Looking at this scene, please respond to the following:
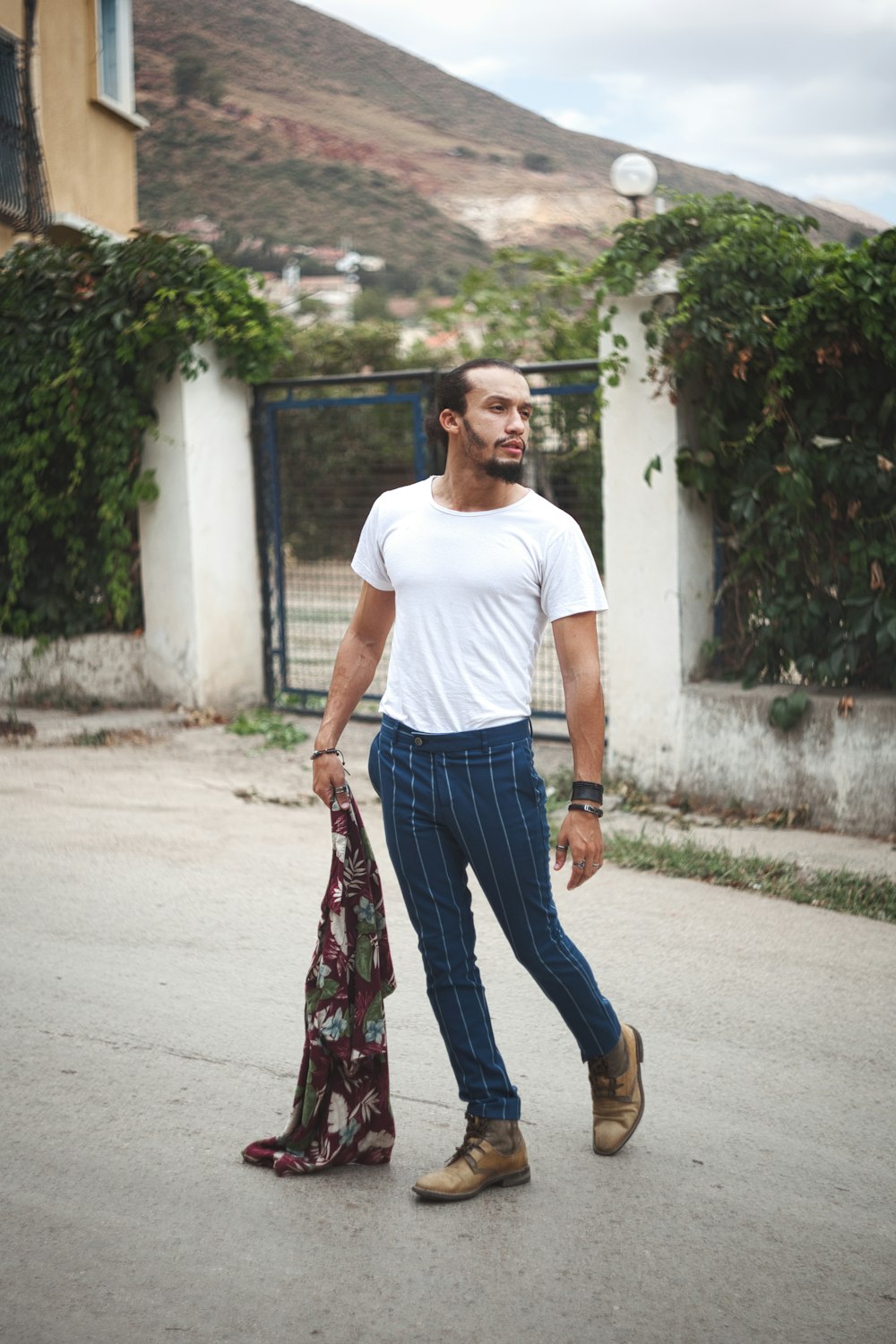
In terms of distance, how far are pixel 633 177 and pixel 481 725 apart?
8087mm

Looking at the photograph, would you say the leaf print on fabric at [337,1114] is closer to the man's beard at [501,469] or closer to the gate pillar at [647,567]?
the man's beard at [501,469]

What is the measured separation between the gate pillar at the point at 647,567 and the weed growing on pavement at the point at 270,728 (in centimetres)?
245

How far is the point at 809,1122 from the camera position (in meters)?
3.64

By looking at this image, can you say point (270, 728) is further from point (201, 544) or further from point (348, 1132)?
point (348, 1132)

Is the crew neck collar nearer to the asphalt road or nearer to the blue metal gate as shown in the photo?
the asphalt road

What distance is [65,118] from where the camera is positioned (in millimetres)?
13914

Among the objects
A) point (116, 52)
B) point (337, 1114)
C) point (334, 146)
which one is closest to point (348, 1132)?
point (337, 1114)

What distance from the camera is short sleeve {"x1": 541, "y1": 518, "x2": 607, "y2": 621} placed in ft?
10.3

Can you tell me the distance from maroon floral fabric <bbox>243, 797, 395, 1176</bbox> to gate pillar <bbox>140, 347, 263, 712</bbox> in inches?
238

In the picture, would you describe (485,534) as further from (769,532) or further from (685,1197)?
(769,532)

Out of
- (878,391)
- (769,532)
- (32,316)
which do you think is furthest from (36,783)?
(878,391)

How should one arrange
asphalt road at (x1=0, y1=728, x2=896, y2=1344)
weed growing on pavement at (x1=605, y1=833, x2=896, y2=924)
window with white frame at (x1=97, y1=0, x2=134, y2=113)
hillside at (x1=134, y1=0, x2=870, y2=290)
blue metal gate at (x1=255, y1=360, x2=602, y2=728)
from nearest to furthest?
asphalt road at (x1=0, y1=728, x2=896, y2=1344) < weed growing on pavement at (x1=605, y1=833, x2=896, y2=924) < blue metal gate at (x1=255, y1=360, x2=602, y2=728) < window with white frame at (x1=97, y1=0, x2=134, y2=113) < hillside at (x1=134, y1=0, x2=870, y2=290)

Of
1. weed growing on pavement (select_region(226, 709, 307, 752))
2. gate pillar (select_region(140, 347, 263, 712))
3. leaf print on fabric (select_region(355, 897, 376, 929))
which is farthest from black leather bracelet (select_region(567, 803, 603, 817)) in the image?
gate pillar (select_region(140, 347, 263, 712))

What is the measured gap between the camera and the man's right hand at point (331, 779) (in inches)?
137
